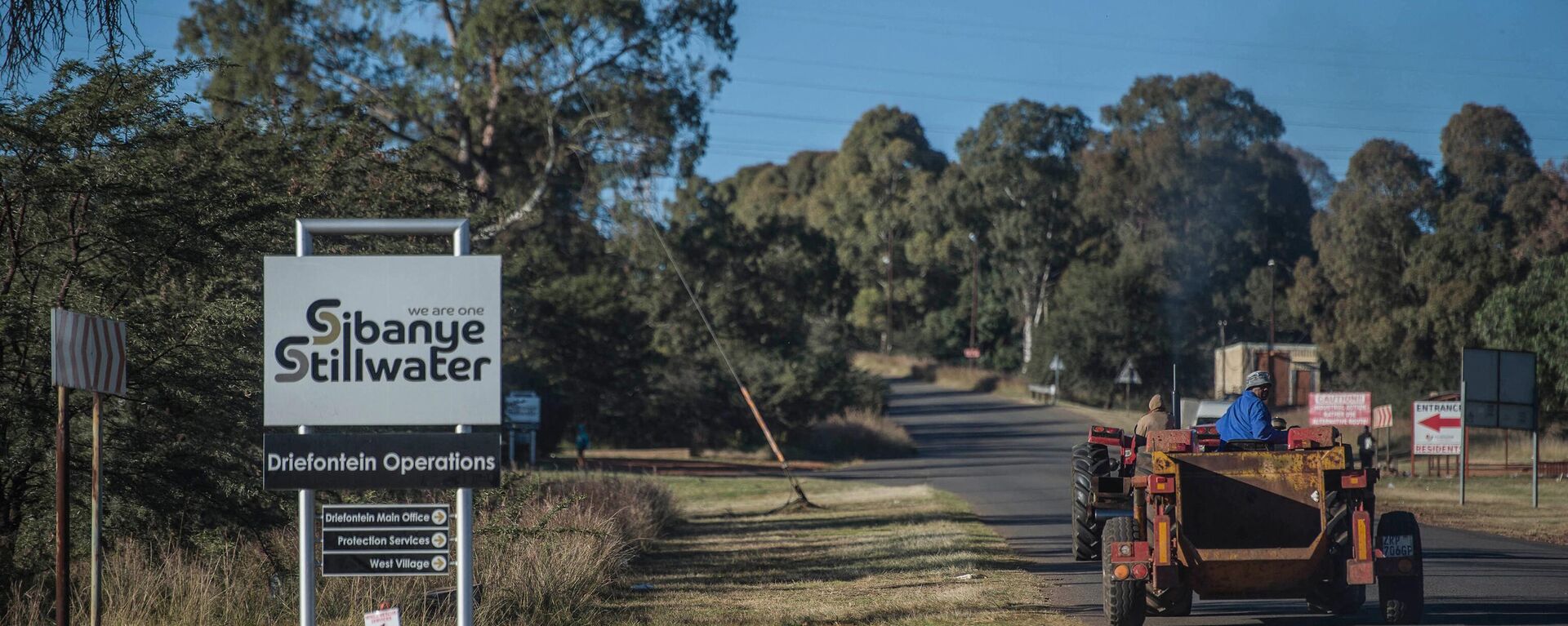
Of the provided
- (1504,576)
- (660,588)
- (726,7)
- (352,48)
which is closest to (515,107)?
(352,48)

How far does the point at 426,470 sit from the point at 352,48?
3141 centimetres

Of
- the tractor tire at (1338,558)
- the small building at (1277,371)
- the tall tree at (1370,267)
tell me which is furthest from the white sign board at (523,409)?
the tall tree at (1370,267)

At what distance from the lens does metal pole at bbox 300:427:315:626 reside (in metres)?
7.43

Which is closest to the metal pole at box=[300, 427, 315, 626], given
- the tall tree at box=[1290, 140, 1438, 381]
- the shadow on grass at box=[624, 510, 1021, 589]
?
the shadow on grass at box=[624, 510, 1021, 589]

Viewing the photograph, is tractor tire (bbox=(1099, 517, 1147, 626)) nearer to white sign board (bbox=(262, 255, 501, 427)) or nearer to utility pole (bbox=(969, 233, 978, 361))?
white sign board (bbox=(262, 255, 501, 427))

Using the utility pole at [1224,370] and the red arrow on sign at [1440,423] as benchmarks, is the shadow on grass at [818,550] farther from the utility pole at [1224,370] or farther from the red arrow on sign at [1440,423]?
the utility pole at [1224,370]

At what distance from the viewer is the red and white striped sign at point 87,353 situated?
23.2ft

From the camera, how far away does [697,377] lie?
44656 mm

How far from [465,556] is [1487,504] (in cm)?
2116

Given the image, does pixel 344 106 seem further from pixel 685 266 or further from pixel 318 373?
pixel 685 266

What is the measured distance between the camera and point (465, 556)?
739 centimetres

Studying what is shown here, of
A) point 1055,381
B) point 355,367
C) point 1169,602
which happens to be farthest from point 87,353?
point 1055,381

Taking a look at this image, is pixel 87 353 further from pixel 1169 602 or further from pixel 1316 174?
pixel 1316 174

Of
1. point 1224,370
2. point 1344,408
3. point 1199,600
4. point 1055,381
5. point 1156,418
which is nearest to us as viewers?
point 1199,600
